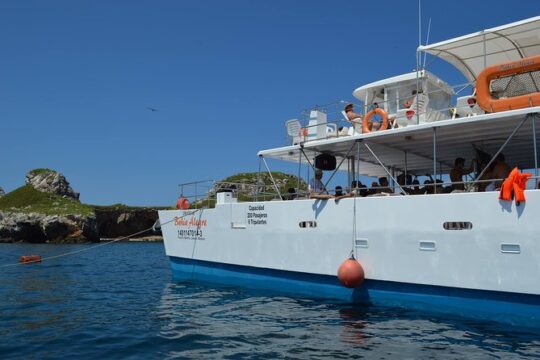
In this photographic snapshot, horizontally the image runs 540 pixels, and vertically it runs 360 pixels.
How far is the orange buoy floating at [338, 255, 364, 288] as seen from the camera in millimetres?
10781

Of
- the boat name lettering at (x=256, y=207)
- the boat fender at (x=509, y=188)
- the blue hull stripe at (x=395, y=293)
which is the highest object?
the boat fender at (x=509, y=188)

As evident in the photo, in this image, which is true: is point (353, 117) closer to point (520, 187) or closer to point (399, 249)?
point (399, 249)

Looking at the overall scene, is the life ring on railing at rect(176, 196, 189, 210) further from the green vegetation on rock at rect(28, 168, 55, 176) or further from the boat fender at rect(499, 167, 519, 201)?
the green vegetation on rock at rect(28, 168, 55, 176)

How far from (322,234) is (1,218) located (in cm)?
5734

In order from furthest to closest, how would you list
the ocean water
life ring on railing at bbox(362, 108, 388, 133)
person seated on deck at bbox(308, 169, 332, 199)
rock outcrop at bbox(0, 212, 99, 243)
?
rock outcrop at bbox(0, 212, 99, 243) < person seated on deck at bbox(308, 169, 332, 199) < life ring on railing at bbox(362, 108, 388, 133) < the ocean water

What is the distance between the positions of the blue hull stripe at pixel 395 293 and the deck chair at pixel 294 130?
12.4ft

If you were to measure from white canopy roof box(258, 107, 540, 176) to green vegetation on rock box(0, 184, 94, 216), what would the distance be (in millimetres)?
52838

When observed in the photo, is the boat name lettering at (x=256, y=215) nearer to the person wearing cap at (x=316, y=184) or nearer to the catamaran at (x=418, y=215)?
the catamaran at (x=418, y=215)

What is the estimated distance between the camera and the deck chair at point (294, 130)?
13914mm

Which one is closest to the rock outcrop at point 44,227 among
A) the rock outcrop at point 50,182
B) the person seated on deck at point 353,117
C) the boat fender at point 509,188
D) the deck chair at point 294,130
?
the rock outcrop at point 50,182

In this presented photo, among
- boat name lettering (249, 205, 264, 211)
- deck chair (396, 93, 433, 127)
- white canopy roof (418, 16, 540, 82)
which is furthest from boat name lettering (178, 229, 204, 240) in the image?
white canopy roof (418, 16, 540, 82)

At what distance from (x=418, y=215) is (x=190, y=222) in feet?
26.4

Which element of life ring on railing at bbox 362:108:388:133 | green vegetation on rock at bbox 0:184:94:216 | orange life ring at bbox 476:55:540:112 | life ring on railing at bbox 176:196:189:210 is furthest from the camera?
green vegetation on rock at bbox 0:184:94:216

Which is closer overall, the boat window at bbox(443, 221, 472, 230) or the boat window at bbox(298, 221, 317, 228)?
the boat window at bbox(443, 221, 472, 230)
